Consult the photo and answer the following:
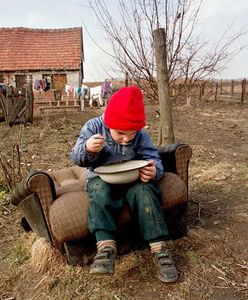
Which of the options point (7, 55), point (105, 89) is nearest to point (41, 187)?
point (105, 89)

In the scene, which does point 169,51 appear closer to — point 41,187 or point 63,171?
point 63,171

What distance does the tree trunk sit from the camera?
172 inches

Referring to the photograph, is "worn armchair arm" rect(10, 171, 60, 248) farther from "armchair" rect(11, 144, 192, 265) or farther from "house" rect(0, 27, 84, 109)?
"house" rect(0, 27, 84, 109)

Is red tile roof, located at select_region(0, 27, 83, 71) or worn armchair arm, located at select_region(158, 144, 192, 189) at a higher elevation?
red tile roof, located at select_region(0, 27, 83, 71)

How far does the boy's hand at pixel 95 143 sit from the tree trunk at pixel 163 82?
2377mm

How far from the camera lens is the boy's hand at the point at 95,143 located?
7.33ft

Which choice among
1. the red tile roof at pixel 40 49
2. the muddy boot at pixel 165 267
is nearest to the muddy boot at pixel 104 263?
the muddy boot at pixel 165 267

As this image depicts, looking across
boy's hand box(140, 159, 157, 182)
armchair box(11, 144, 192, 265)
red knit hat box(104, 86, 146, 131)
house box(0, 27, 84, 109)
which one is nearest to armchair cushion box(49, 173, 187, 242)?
armchair box(11, 144, 192, 265)

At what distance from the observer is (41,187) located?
2430 millimetres

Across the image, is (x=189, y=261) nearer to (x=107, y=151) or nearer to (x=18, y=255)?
(x=107, y=151)

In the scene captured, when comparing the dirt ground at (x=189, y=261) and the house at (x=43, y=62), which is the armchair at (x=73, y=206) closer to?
the dirt ground at (x=189, y=261)

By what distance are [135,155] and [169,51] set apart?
2.71 metres

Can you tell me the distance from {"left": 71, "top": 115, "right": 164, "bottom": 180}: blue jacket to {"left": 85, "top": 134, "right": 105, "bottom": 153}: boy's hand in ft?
0.26

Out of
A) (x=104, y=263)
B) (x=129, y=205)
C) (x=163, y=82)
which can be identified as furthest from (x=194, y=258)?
(x=163, y=82)
